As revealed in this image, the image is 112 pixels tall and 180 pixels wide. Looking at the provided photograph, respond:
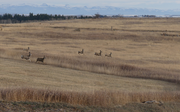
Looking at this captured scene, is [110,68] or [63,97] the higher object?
[63,97]

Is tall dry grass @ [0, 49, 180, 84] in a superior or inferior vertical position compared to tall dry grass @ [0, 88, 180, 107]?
inferior

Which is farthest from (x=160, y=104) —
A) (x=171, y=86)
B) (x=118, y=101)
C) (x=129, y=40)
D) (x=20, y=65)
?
(x=129, y=40)

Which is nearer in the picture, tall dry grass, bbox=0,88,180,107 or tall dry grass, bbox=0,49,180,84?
tall dry grass, bbox=0,88,180,107

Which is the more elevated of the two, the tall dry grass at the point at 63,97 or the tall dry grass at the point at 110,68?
the tall dry grass at the point at 63,97

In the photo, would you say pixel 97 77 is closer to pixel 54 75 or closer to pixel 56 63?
pixel 54 75

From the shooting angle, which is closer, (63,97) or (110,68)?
(63,97)

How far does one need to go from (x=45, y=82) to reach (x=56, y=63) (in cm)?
823

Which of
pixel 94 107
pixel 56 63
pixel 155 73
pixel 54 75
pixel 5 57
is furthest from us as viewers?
pixel 5 57

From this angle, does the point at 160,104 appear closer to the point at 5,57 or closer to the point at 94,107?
the point at 94,107

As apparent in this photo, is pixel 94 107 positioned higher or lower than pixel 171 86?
higher

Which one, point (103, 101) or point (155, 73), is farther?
point (155, 73)

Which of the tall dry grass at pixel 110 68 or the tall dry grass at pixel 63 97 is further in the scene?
the tall dry grass at pixel 110 68

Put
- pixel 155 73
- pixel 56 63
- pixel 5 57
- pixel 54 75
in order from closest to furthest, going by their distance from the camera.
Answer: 1. pixel 54 75
2. pixel 155 73
3. pixel 56 63
4. pixel 5 57

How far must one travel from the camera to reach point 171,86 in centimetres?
1928
